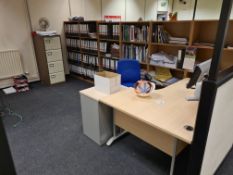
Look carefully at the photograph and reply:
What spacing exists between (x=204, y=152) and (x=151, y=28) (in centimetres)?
225

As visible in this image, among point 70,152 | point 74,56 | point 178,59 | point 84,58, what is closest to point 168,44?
point 178,59

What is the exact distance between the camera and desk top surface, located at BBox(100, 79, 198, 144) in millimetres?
1448

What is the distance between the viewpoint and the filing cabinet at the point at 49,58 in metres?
4.12

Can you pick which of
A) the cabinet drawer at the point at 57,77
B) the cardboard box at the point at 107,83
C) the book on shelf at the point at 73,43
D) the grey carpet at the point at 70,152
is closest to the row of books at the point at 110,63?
the book on shelf at the point at 73,43

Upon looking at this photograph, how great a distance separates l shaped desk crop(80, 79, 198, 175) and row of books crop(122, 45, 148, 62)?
1.17m

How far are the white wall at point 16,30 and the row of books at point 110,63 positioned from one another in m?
1.89

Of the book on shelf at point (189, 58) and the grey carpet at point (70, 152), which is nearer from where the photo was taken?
the grey carpet at point (70, 152)

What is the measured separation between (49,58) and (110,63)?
1.49 metres

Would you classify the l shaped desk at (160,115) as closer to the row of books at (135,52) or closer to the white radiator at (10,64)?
the row of books at (135,52)

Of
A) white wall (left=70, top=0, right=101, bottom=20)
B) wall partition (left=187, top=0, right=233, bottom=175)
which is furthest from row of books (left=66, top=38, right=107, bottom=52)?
wall partition (left=187, top=0, right=233, bottom=175)

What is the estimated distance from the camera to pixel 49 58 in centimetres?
422

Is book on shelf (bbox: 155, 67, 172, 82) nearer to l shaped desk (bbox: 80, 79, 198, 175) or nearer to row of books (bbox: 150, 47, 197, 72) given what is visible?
row of books (bbox: 150, 47, 197, 72)

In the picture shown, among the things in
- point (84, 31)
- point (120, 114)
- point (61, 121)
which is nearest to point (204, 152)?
point (120, 114)

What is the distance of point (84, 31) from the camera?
428 cm
